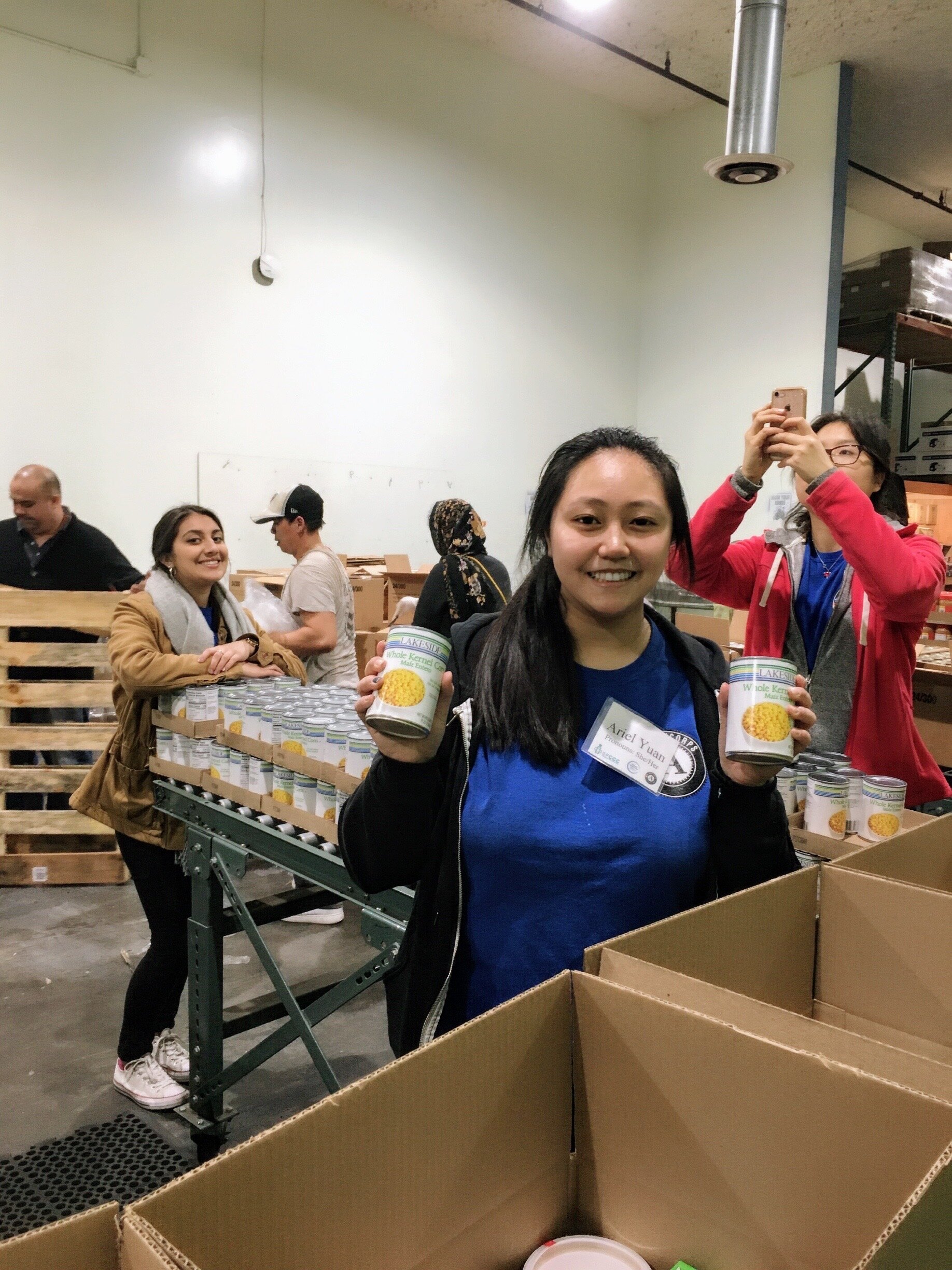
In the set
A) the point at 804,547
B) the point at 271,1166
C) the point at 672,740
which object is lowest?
the point at 271,1166

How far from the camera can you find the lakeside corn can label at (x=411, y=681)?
3.68 feet

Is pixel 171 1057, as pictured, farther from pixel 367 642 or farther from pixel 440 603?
pixel 367 642

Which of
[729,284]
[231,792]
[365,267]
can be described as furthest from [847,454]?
[729,284]

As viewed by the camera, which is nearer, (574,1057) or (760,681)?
(574,1057)

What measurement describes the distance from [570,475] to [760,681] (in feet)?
1.32

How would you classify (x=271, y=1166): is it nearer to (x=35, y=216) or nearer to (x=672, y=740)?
(x=672, y=740)

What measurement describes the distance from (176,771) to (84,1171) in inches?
37.6

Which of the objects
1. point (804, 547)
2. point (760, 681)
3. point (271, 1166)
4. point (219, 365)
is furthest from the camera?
point (219, 365)

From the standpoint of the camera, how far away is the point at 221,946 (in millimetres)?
2408

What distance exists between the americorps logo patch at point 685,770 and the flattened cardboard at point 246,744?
45.3 inches

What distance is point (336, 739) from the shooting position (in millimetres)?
2037

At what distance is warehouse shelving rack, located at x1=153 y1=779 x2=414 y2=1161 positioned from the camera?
2.18 meters

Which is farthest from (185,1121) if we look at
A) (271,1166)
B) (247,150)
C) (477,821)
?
(247,150)

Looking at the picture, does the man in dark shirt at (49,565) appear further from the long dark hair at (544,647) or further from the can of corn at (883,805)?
the can of corn at (883,805)
